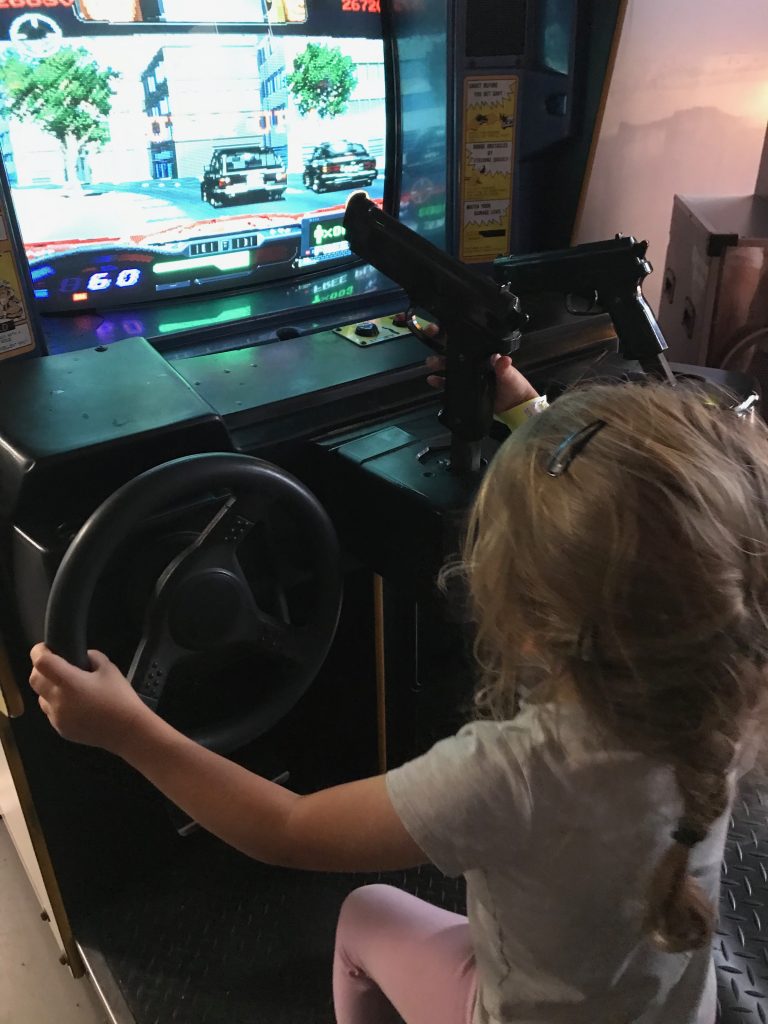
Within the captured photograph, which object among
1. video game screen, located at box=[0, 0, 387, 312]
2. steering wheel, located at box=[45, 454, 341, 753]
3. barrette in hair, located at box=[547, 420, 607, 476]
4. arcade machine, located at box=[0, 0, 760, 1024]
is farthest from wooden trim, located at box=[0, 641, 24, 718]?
barrette in hair, located at box=[547, 420, 607, 476]

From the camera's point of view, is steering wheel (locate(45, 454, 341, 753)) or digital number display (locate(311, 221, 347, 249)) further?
digital number display (locate(311, 221, 347, 249))

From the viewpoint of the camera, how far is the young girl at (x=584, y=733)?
68 cm

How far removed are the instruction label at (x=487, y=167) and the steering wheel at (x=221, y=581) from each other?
893mm

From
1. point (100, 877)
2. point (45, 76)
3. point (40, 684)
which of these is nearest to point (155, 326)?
point (45, 76)

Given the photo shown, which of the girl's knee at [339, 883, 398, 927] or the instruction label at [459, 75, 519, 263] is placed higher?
the instruction label at [459, 75, 519, 263]

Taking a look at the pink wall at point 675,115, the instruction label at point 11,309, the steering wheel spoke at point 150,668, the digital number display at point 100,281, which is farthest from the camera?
the pink wall at point 675,115

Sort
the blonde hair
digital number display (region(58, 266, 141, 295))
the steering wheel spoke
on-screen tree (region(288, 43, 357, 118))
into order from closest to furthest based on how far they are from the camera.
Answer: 1. the blonde hair
2. the steering wheel spoke
3. digital number display (region(58, 266, 141, 295))
4. on-screen tree (region(288, 43, 357, 118))

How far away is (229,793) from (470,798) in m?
0.25

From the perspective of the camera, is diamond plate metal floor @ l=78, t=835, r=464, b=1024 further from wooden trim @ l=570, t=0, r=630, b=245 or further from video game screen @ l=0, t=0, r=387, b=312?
wooden trim @ l=570, t=0, r=630, b=245

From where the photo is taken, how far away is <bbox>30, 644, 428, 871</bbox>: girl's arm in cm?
78

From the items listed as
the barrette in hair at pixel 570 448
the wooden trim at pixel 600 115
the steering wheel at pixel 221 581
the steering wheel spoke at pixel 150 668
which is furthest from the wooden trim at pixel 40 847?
the wooden trim at pixel 600 115

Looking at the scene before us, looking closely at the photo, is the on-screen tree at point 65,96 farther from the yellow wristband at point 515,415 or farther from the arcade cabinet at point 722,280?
the arcade cabinet at point 722,280

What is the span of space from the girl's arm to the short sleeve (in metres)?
0.02

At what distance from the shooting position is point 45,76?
1251 mm
